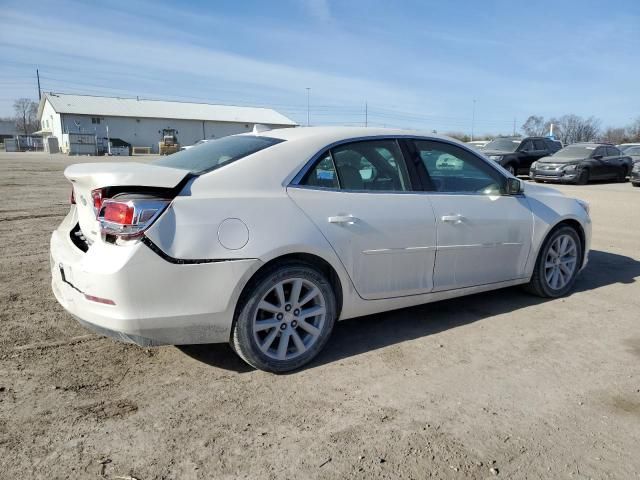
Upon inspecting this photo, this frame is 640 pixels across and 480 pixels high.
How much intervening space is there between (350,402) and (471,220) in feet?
6.31

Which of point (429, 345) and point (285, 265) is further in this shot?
point (429, 345)

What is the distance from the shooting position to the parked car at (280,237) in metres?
→ 2.92

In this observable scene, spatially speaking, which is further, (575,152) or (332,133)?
(575,152)

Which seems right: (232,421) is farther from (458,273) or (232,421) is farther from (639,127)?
(639,127)

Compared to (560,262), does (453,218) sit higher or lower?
higher

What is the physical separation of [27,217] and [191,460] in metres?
8.05

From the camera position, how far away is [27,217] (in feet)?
29.5

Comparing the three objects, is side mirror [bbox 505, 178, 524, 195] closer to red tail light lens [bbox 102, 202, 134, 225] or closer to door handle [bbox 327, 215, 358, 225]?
door handle [bbox 327, 215, 358, 225]

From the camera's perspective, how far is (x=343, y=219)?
11.5ft

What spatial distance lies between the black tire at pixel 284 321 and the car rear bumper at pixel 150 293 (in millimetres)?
82

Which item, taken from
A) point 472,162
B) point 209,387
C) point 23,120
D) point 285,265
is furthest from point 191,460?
point 23,120

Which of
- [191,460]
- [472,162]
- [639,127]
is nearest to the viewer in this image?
[191,460]

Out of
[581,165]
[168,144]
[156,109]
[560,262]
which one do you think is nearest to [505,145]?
[581,165]

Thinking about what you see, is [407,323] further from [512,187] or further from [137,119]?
[137,119]
